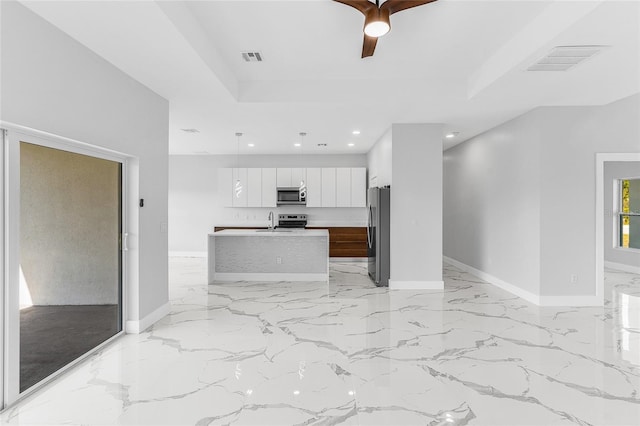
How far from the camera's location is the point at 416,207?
5297 millimetres

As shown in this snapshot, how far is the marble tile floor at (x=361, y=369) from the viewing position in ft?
6.99

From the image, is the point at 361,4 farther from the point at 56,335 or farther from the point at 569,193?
the point at 569,193

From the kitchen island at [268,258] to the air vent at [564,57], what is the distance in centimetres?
389

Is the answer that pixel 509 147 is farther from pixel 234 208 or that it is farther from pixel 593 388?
pixel 234 208

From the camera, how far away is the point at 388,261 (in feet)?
17.8

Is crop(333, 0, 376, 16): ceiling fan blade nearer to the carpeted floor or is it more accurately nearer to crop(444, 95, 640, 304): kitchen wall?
the carpeted floor

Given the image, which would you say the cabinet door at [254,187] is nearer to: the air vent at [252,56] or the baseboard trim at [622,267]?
the air vent at [252,56]

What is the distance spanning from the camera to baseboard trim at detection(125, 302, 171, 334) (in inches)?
137

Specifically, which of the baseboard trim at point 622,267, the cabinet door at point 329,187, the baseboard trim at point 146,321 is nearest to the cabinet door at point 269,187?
the cabinet door at point 329,187

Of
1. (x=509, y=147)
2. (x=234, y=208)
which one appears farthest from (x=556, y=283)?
(x=234, y=208)

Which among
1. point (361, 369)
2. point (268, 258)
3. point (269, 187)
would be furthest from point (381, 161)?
point (361, 369)

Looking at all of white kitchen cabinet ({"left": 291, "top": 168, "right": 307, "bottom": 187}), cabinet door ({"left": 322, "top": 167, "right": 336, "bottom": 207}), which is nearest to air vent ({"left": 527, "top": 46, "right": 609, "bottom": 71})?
cabinet door ({"left": 322, "top": 167, "right": 336, "bottom": 207})

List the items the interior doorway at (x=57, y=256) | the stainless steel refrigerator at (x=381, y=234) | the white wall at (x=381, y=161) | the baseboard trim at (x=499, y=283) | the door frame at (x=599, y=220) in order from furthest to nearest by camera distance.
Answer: the white wall at (x=381, y=161) → the stainless steel refrigerator at (x=381, y=234) → the baseboard trim at (x=499, y=283) → the door frame at (x=599, y=220) → the interior doorway at (x=57, y=256)

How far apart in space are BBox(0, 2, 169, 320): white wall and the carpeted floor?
1.38ft
